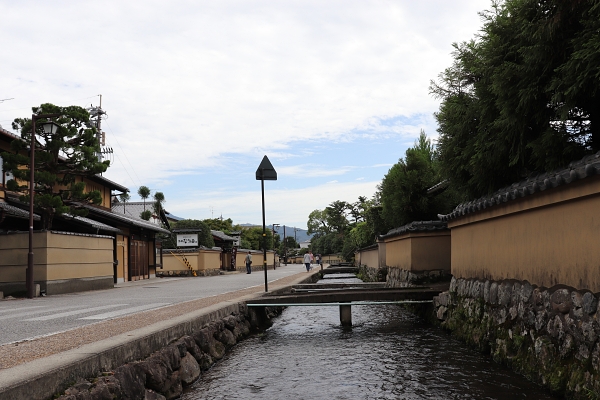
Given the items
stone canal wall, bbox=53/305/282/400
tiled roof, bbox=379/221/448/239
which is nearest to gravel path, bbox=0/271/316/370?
stone canal wall, bbox=53/305/282/400

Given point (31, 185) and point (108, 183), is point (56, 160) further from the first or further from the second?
point (108, 183)

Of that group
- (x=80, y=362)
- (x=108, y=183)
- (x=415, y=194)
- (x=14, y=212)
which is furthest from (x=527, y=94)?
(x=108, y=183)

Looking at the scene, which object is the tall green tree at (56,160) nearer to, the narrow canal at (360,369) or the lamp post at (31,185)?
the lamp post at (31,185)

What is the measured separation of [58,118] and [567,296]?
16852 mm

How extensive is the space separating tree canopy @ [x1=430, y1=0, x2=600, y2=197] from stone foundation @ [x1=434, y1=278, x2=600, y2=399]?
6.90ft

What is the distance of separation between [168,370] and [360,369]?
8.98 feet

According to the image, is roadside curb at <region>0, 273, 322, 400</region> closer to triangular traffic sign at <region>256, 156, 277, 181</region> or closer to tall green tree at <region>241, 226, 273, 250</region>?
triangular traffic sign at <region>256, 156, 277, 181</region>

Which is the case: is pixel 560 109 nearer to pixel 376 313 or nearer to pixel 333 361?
pixel 333 361

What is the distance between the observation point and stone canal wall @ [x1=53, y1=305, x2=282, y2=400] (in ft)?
Answer: 15.4

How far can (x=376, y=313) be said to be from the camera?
14.4 metres

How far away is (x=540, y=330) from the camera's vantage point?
6.23m

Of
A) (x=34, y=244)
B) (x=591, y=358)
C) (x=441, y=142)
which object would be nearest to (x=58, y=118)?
(x=34, y=244)

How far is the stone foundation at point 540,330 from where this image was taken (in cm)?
508

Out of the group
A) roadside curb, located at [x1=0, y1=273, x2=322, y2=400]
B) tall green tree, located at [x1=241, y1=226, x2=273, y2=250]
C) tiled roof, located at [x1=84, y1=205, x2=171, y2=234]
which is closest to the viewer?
roadside curb, located at [x1=0, y1=273, x2=322, y2=400]
